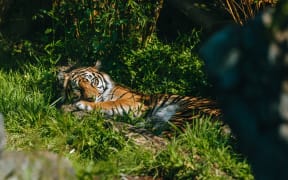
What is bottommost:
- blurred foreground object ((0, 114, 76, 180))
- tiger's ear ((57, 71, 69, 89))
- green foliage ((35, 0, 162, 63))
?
tiger's ear ((57, 71, 69, 89))

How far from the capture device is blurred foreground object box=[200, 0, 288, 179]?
252 centimetres

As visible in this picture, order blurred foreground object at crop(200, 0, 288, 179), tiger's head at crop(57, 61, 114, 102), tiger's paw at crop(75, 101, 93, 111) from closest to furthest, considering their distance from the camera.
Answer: blurred foreground object at crop(200, 0, 288, 179) < tiger's paw at crop(75, 101, 93, 111) < tiger's head at crop(57, 61, 114, 102)

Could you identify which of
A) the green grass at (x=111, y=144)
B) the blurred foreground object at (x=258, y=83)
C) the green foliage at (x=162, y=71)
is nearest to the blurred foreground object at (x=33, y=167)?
the green grass at (x=111, y=144)

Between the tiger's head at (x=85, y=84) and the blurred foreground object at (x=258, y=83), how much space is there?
4.77 meters

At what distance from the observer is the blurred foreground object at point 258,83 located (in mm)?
2516

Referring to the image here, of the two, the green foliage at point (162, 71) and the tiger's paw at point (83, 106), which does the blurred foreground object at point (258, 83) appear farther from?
the green foliage at point (162, 71)

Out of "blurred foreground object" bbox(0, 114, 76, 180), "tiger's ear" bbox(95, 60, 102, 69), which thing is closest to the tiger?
"tiger's ear" bbox(95, 60, 102, 69)

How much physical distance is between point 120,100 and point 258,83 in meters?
5.03

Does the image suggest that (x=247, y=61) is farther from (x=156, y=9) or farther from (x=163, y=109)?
(x=156, y=9)

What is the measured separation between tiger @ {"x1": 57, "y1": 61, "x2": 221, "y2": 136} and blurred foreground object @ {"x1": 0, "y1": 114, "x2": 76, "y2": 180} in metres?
3.14

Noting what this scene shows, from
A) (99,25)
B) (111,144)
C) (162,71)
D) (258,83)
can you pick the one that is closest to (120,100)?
(162,71)

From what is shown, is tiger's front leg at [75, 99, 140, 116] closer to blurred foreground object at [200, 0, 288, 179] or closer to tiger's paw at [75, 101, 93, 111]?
tiger's paw at [75, 101, 93, 111]

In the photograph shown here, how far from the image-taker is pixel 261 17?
8.55ft

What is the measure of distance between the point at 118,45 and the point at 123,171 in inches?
119
